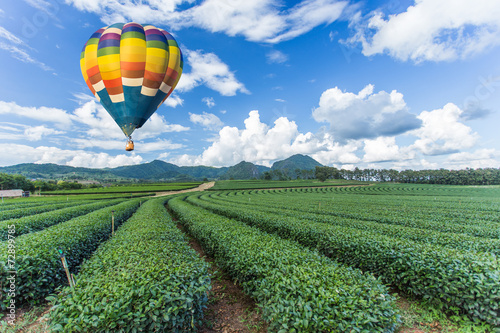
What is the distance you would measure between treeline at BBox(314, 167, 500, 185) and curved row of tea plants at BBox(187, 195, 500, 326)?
11009cm

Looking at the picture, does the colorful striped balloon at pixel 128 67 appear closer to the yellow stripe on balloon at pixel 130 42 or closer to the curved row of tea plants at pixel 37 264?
the yellow stripe on balloon at pixel 130 42

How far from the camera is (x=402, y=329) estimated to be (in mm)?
4938

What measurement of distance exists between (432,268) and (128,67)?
18.0 m

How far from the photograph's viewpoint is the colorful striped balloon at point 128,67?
12969 mm

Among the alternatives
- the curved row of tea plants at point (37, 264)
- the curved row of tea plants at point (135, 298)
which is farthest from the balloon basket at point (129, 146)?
the curved row of tea plants at point (135, 298)

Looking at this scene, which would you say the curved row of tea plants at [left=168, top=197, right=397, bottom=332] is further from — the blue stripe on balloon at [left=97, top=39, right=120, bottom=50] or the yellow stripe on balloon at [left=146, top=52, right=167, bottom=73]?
the blue stripe on balloon at [left=97, top=39, right=120, bottom=50]

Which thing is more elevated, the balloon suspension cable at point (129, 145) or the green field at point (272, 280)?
the balloon suspension cable at point (129, 145)

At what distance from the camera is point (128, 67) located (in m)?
13.0

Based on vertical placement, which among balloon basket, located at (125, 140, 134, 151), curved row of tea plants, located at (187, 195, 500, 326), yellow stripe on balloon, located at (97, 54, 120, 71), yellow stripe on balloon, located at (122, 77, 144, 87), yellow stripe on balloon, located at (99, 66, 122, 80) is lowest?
curved row of tea plants, located at (187, 195, 500, 326)

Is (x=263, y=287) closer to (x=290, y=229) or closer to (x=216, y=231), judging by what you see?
(x=216, y=231)

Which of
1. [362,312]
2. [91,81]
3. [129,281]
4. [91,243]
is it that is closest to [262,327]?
[362,312]

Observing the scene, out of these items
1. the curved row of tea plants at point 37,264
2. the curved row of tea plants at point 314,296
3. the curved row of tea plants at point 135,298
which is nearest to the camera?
the curved row of tea plants at point 135,298

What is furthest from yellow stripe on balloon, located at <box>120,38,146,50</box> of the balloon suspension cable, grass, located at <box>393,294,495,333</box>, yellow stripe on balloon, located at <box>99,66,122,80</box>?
grass, located at <box>393,294,495,333</box>

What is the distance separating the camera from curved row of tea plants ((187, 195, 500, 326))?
468 centimetres
